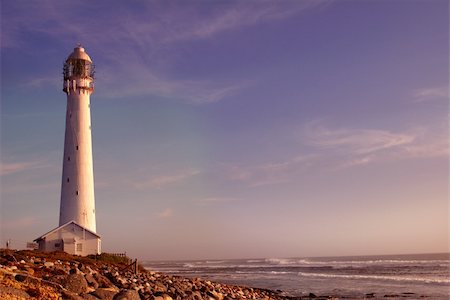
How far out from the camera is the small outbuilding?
29.7m

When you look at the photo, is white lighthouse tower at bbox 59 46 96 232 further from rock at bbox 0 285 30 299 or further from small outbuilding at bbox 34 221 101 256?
rock at bbox 0 285 30 299

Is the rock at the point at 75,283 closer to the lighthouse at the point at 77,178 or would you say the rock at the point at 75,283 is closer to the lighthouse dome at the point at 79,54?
the lighthouse at the point at 77,178

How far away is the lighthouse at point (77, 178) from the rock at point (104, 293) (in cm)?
1823

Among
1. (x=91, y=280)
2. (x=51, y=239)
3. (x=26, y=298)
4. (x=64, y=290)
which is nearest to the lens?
(x=26, y=298)

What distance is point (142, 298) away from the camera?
45.0 feet

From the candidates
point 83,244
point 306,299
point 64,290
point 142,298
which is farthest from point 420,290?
point 64,290

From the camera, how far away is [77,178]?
31.0 m

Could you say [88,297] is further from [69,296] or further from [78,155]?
[78,155]

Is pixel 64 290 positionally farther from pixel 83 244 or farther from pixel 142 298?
pixel 83 244

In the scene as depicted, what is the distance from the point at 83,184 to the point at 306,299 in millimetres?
15093

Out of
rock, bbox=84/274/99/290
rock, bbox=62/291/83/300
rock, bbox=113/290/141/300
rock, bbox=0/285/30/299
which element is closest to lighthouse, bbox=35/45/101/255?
rock, bbox=84/274/99/290

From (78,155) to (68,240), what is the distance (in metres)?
5.33

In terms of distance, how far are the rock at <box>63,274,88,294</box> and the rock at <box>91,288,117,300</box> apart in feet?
1.03

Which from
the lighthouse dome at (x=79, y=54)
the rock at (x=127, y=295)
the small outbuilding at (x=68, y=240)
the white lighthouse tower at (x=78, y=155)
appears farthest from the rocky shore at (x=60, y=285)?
the lighthouse dome at (x=79, y=54)
